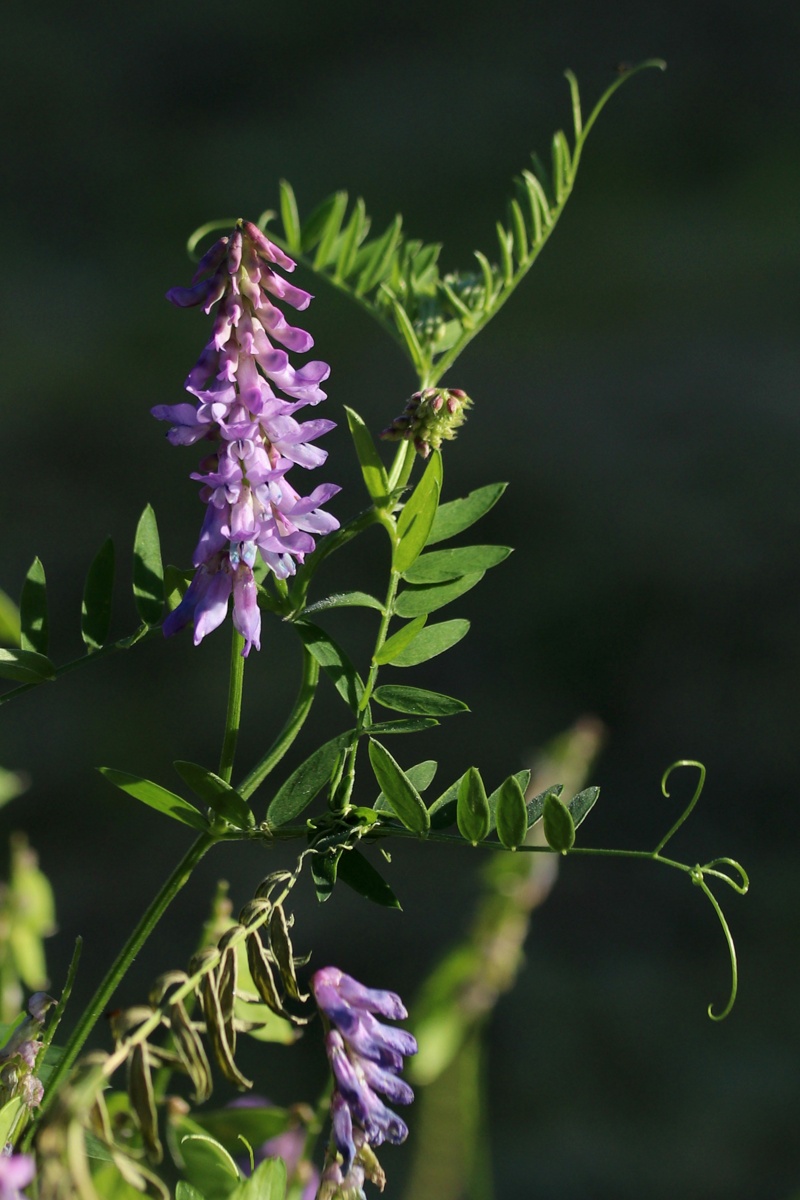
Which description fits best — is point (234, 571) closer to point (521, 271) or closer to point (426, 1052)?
point (521, 271)

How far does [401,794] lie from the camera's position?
1.34 feet

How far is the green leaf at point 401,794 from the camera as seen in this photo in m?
0.40

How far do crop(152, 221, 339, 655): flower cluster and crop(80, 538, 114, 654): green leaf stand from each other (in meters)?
0.09

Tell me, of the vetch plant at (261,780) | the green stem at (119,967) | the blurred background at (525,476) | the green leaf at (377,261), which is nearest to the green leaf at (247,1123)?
the vetch plant at (261,780)

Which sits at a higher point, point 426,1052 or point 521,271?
point 521,271

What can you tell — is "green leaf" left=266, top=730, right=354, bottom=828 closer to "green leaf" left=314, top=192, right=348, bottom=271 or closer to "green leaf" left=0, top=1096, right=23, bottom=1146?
"green leaf" left=0, top=1096, right=23, bottom=1146

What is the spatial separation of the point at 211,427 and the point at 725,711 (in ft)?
5.09

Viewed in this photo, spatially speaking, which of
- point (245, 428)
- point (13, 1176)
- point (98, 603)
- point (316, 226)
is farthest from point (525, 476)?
point (13, 1176)

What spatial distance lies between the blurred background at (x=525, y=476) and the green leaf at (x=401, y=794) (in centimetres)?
112

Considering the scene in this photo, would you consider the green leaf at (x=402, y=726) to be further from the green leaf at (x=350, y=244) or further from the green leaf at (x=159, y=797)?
the green leaf at (x=350, y=244)

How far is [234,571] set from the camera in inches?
15.9

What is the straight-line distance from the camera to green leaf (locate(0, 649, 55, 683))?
0.44m

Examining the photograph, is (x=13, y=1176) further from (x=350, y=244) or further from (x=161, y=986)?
(x=350, y=244)

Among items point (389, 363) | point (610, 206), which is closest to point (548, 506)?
point (389, 363)
